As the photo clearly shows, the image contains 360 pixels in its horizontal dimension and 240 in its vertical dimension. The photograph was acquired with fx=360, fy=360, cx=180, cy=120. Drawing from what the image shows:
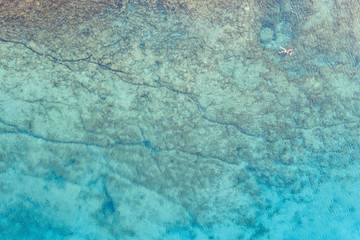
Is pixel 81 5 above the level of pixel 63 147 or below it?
above

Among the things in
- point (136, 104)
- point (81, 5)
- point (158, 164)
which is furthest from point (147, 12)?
point (158, 164)

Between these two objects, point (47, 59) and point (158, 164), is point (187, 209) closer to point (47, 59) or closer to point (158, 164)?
point (158, 164)

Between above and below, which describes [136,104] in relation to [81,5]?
below

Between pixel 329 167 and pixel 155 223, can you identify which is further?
pixel 329 167

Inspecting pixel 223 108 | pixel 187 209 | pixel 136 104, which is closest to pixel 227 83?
pixel 223 108

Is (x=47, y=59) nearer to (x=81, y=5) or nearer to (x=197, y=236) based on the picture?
(x=81, y=5)

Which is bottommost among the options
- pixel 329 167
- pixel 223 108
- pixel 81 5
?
pixel 329 167
